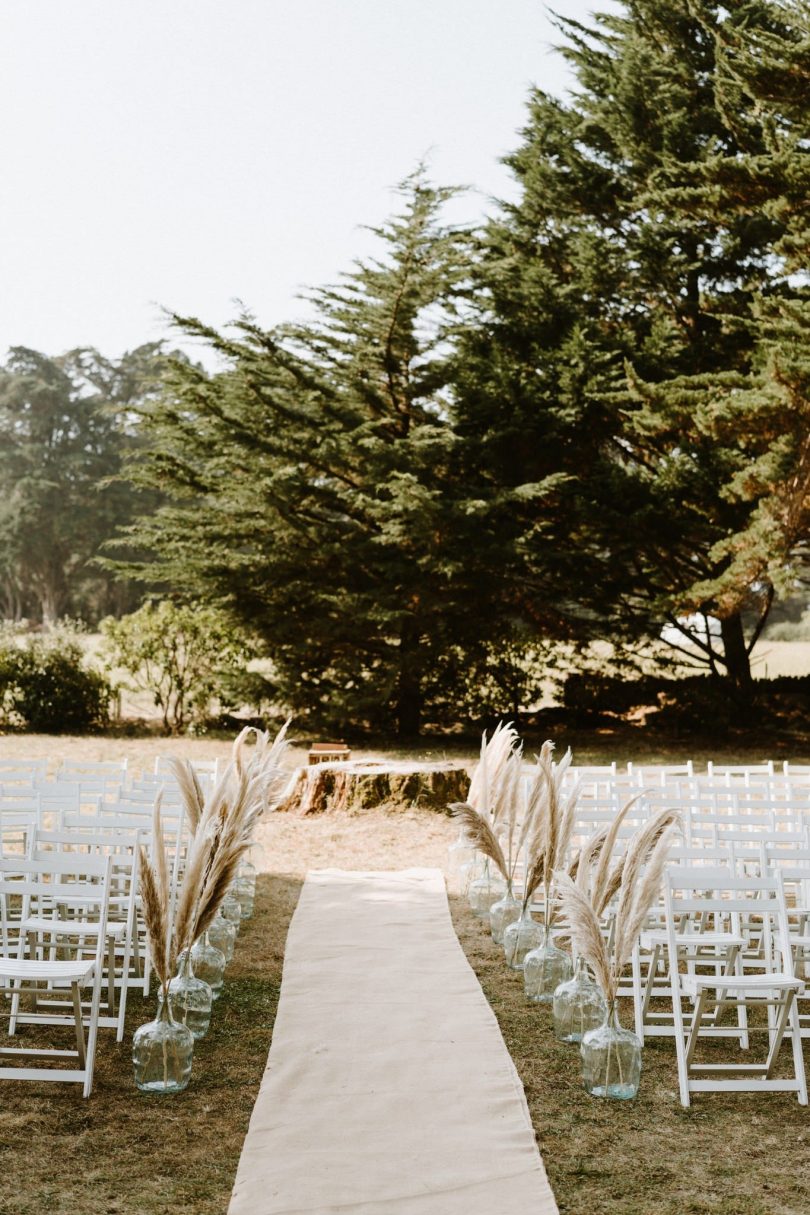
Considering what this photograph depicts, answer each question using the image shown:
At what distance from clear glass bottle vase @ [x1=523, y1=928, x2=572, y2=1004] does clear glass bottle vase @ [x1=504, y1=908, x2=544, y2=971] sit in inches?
18.3

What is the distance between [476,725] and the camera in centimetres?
1984

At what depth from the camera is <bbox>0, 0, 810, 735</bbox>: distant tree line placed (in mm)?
16438

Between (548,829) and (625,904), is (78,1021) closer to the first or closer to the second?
(625,904)

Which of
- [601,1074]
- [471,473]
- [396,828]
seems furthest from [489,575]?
[601,1074]

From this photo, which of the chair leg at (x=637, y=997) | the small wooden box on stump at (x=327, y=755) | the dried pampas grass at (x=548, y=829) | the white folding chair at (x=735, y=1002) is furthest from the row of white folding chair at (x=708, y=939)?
the small wooden box on stump at (x=327, y=755)

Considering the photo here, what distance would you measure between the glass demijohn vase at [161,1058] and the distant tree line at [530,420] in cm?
1225

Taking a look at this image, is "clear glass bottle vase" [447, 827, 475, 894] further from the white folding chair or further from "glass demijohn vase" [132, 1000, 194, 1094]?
"glass demijohn vase" [132, 1000, 194, 1094]

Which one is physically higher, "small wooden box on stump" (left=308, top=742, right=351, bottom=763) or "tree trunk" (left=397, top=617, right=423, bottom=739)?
"tree trunk" (left=397, top=617, right=423, bottom=739)

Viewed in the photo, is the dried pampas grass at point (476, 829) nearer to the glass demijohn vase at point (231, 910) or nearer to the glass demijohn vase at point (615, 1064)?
the glass demijohn vase at point (231, 910)

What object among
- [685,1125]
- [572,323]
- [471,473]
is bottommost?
[685,1125]

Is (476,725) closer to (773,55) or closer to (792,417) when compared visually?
(792,417)

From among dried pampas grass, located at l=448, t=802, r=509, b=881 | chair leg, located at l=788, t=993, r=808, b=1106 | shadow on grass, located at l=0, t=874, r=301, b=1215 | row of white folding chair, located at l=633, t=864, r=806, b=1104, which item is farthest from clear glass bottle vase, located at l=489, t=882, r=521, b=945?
chair leg, located at l=788, t=993, r=808, b=1106

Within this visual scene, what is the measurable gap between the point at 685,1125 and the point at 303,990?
239 cm

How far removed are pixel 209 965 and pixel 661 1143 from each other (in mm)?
2660
